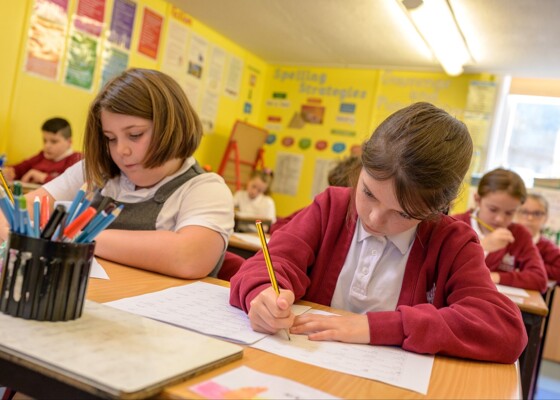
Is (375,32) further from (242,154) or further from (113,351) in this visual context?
(113,351)

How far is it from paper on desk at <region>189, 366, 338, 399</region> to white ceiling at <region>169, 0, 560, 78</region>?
3091 mm

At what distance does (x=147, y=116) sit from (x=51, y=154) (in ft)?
7.94

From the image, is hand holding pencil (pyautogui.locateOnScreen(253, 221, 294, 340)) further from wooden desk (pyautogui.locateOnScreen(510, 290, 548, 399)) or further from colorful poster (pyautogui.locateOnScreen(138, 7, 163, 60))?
colorful poster (pyautogui.locateOnScreen(138, 7, 163, 60))

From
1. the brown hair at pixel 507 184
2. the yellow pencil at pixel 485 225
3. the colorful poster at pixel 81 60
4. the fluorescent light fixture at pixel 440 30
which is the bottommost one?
the yellow pencil at pixel 485 225

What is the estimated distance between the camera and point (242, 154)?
519 cm

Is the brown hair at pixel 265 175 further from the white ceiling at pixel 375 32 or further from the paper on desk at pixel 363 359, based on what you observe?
the paper on desk at pixel 363 359

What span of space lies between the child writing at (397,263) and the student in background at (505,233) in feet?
4.95

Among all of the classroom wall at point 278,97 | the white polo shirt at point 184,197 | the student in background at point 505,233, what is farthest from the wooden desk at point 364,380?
the classroom wall at point 278,97

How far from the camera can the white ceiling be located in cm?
337

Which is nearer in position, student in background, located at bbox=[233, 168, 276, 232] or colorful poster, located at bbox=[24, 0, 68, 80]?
colorful poster, located at bbox=[24, 0, 68, 80]

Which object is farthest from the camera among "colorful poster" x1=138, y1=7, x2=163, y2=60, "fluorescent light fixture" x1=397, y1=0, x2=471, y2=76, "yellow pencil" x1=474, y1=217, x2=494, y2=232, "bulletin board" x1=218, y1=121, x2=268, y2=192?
"bulletin board" x1=218, y1=121, x2=268, y2=192

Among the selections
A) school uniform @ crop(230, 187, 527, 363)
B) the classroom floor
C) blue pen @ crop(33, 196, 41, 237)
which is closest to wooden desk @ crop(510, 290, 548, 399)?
school uniform @ crop(230, 187, 527, 363)

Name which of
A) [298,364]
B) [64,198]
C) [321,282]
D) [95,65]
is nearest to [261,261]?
[321,282]

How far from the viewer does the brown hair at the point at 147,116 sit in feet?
4.18
